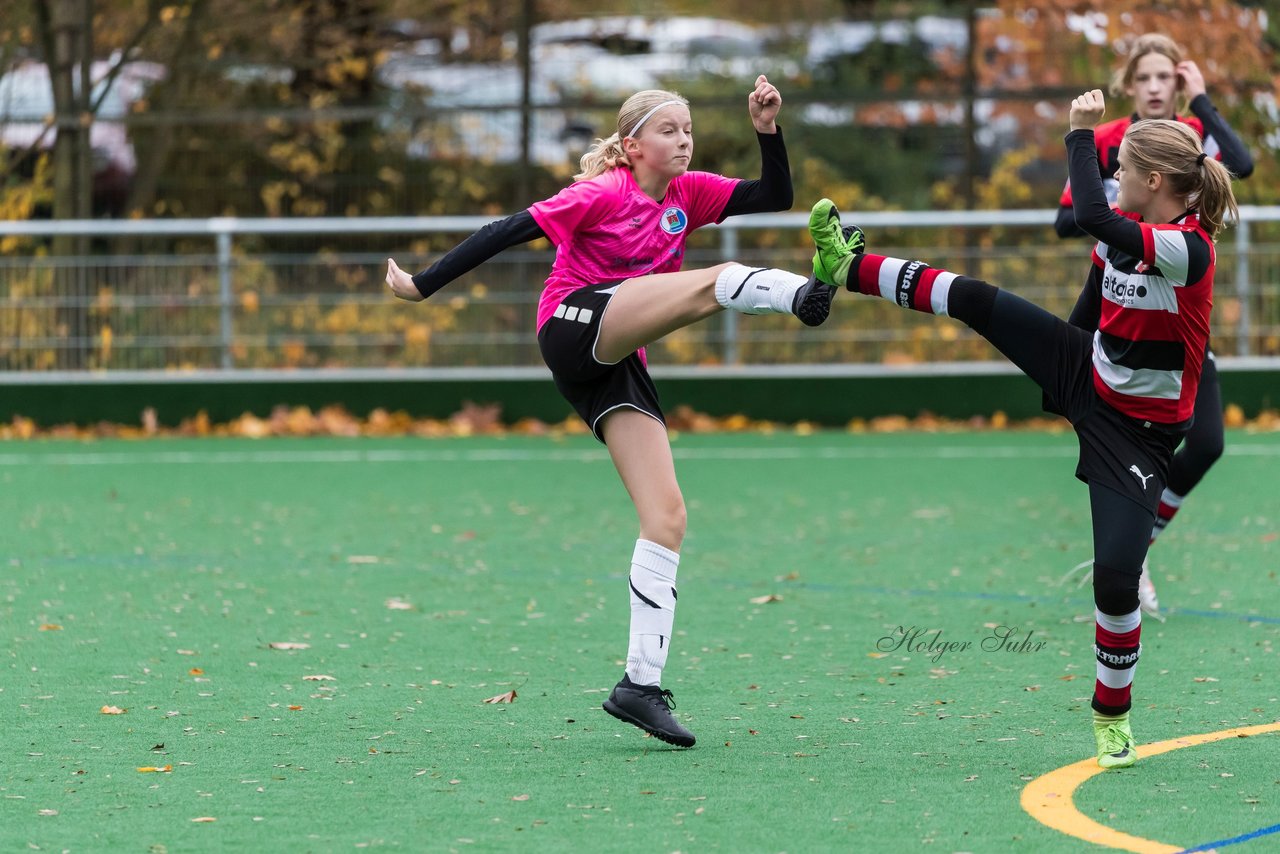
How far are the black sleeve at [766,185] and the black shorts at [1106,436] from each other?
100 centimetres

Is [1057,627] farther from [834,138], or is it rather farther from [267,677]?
[834,138]

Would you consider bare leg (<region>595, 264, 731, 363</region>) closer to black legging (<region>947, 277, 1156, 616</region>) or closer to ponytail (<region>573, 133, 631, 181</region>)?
ponytail (<region>573, 133, 631, 181</region>)

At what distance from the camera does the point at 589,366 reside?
17.3ft

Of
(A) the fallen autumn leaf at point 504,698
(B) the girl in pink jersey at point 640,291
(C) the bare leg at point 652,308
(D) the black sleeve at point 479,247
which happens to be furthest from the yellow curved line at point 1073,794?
(D) the black sleeve at point 479,247

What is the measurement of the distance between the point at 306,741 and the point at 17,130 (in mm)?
12833

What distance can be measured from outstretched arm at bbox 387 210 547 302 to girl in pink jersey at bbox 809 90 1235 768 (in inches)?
30.6

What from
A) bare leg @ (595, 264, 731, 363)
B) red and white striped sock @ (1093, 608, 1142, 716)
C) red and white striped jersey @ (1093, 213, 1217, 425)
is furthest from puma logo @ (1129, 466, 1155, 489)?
bare leg @ (595, 264, 731, 363)

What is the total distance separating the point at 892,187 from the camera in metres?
16.5

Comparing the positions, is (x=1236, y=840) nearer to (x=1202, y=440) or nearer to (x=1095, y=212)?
(x=1095, y=212)

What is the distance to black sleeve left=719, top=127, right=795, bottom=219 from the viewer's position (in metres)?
5.62

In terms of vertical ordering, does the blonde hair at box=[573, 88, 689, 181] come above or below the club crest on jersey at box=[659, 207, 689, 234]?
above

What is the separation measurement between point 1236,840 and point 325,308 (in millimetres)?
11387

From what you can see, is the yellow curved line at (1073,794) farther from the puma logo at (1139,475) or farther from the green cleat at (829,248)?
the green cleat at (829,248)

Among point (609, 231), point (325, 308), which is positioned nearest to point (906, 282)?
point (609, 231)
